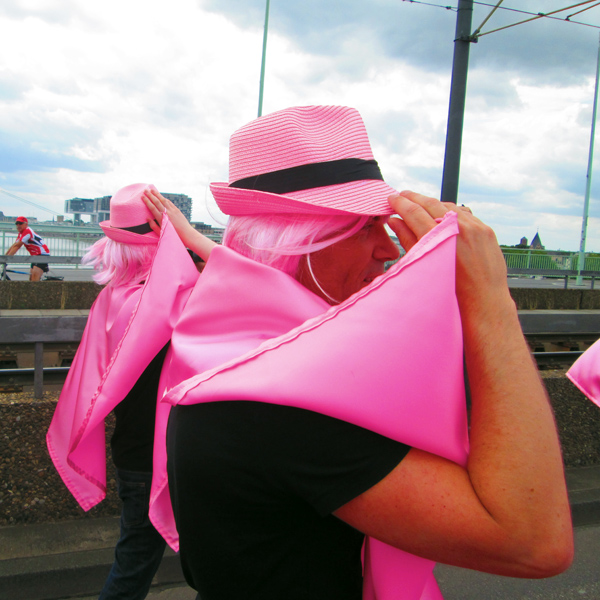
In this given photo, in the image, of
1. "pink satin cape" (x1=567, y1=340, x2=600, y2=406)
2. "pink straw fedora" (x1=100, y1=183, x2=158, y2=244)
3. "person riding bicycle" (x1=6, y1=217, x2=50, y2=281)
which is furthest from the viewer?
"person riding bicycle" (x1=6, y1=217, x2=50, y2=281)

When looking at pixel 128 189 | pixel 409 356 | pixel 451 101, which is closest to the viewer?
pixel 409 356

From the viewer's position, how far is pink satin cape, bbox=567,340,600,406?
79.7 inches

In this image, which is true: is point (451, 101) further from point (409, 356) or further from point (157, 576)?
point (409, 356)

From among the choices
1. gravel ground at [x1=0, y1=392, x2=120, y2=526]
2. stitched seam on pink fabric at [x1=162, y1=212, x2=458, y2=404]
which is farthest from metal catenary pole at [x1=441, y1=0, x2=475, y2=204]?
stitched seam on pink fabric at [x1=162, y1=212, x2=458, y2=404]

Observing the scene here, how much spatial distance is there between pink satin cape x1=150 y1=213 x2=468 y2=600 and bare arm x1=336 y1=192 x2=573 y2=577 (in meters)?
0.04

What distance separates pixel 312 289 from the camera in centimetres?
121

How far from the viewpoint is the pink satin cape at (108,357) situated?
1924 mm

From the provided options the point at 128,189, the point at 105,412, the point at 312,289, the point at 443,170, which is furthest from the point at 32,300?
the point at 312,289

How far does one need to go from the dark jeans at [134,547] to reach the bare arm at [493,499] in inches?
65.9

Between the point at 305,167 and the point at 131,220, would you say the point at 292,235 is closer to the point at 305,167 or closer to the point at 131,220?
the point at 305,167

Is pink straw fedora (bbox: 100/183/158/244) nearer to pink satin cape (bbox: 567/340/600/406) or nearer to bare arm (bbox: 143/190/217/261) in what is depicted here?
bare arm (bbox: 143/190/217/261)

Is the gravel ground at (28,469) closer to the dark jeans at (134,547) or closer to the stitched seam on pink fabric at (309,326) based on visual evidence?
the dark jeans at (134,547)

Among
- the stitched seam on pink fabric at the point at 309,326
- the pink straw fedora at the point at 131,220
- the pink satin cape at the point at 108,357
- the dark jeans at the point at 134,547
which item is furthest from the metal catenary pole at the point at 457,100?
the stitched seam on pink fabric at the point at 309,326

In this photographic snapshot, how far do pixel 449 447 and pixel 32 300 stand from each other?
10.4 metres
